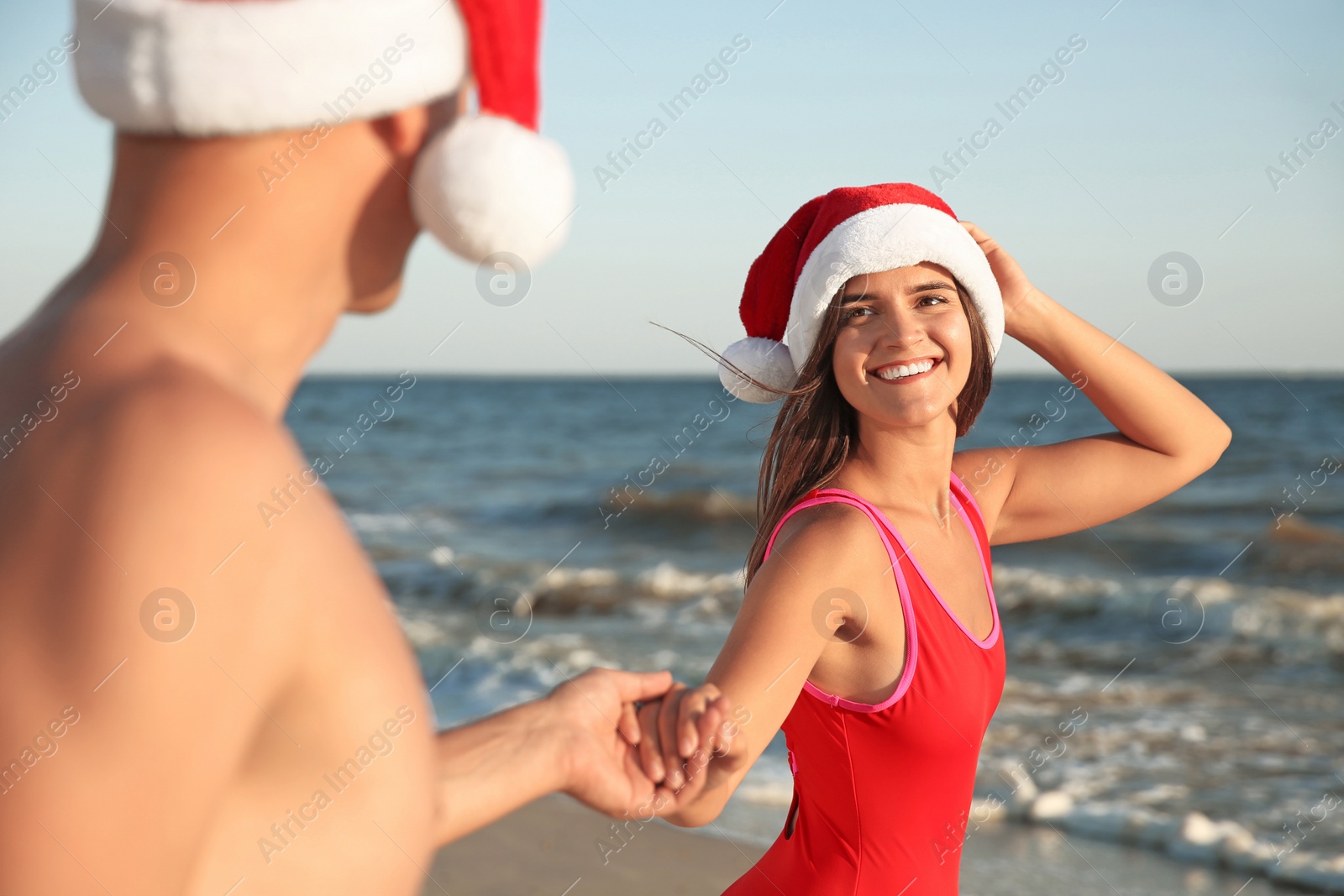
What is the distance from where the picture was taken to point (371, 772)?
100 cm

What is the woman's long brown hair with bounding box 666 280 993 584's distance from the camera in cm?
263

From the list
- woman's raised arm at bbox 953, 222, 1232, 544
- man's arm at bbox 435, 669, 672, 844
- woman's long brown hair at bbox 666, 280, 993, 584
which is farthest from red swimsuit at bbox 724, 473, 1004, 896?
man's arm at bbox 435, 669, 672, 844

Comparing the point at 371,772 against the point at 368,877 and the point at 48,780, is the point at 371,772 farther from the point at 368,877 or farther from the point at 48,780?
the point at 48,780

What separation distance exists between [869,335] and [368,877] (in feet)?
5.97

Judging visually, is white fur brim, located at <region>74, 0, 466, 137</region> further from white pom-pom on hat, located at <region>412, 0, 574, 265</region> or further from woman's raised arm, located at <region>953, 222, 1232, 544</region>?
woman's raised arm, located at <region>953, 222, 1232, 544</region>

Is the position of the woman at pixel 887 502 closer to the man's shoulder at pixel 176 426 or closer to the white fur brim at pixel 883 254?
the white fur brim at pixel 883 254

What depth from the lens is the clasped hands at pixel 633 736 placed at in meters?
→ 1.62

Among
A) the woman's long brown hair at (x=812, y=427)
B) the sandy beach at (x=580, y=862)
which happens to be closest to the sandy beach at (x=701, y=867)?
the sandy beach at (x=580, y=862)

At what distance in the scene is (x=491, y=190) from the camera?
1.06 meters

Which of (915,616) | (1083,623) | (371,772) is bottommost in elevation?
(1083,623)

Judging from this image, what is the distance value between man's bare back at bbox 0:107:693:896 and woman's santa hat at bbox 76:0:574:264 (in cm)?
3

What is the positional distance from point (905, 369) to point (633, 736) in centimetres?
120

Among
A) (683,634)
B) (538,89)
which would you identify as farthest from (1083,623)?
(538,89)

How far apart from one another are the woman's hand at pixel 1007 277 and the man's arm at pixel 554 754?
5.18ft
